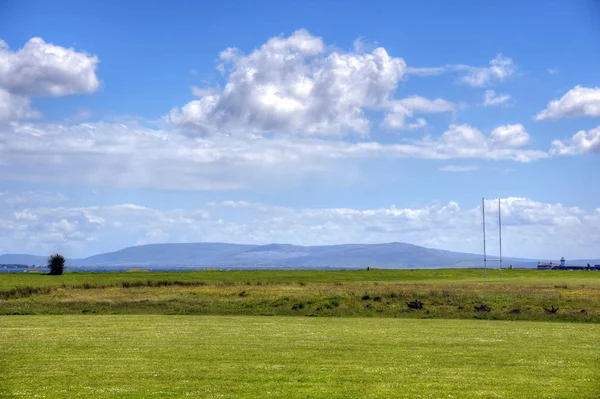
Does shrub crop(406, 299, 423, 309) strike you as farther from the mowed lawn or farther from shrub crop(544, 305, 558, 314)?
the mowed lawn

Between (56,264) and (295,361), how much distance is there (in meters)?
92.7

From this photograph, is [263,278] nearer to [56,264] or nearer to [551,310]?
[56,264]

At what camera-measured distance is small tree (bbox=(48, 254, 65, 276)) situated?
107062 millimetres

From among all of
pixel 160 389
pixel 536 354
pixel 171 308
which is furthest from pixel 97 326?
pixel 536 354

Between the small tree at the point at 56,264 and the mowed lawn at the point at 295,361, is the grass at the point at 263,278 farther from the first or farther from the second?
the mowed lawn at the point at 295,361

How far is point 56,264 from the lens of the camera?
10719 cm

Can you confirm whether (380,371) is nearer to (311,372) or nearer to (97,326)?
(311,372)

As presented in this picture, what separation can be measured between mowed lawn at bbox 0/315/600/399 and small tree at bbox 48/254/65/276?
75387 millimetres

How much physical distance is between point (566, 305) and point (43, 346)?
1410 inches

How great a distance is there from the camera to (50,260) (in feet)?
354

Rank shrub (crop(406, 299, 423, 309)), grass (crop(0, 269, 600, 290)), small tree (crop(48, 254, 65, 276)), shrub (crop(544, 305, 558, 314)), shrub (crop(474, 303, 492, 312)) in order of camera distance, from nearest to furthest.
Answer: shrub (crop(544, 305, 558, 314))
shrub (crop(474, 303, 492, 312))
shrub (crop(406, 299, 423, 309))
grass (crop(0, 269, 600, 290))
small tree (crop(48, 254, 65, 276))

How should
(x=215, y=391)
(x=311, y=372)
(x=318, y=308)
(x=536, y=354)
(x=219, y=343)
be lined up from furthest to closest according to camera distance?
(x=318, y=308) < (x=219, y=343) < (x=536, y=354) < (x=311, y=372) < (x=215, y=391)

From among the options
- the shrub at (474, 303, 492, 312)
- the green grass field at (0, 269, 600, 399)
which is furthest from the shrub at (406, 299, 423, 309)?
the shrub at (474, 303, 492, 312)

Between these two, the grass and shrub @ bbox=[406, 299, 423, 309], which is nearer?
shrub @ bbox=[406, 299, 423, 309]
